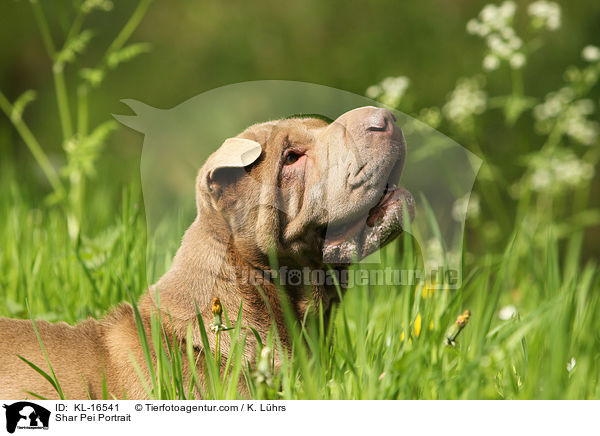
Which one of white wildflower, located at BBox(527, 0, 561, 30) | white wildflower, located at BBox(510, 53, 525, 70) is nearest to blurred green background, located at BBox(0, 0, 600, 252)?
white wildflower, located at BBox(527, 0, 561, 30)

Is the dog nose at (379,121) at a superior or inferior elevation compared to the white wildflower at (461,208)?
superior

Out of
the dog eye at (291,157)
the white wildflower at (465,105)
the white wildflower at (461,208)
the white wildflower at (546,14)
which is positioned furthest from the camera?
the white wildflower at (465,105)

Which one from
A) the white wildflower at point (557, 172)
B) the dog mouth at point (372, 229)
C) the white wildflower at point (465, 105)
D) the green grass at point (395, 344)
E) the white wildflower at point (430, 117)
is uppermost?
the white wildflower at point (465, 105)

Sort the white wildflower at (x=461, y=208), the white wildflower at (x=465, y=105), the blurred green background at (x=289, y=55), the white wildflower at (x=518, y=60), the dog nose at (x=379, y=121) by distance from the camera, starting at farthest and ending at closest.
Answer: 1. the blurred green background at (x=289, y=55)
2. the white wildflower at (x=465, y=105)
3. the white wildflower at (x=518, y=60)
4. the white wildflower at (x=461, y=208)
5. the dog nose at (x=379, y=121)

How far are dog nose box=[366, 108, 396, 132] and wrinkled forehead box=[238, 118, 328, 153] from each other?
0.19 metres

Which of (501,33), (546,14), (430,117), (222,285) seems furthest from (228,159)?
(546,14)

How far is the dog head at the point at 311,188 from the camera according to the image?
2205 mm

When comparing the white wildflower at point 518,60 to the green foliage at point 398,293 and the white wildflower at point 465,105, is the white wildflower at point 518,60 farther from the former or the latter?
the white wildflower at point 465,105

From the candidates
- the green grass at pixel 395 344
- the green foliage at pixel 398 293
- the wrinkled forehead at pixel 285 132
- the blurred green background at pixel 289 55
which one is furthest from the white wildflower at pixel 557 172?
the wrinkled forehead at pixel 285 132

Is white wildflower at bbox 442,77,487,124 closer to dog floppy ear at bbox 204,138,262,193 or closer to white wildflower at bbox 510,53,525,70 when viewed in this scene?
white wildflower at bbox 510,53,525,70

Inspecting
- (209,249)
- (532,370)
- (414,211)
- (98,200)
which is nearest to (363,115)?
(414,211)
